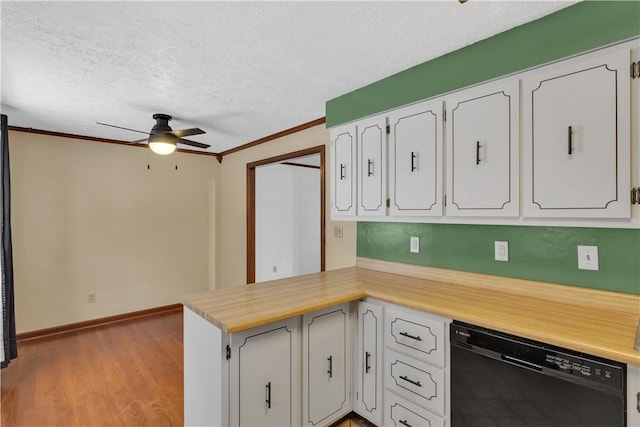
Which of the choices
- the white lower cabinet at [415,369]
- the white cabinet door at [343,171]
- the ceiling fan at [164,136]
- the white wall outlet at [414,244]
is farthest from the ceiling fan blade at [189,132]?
the white lower cabinet at [415,369]

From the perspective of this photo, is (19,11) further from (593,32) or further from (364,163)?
(593,32)

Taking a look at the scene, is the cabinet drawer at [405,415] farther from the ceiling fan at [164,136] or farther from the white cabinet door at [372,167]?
the ceiling fan at [164,136]

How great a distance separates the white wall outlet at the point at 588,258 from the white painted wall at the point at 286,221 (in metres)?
4.25

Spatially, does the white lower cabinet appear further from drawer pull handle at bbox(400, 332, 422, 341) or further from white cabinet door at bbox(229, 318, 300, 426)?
white cabinet door at bbox(229, 318, 300, 426)

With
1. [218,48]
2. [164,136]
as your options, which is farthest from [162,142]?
[218,48]

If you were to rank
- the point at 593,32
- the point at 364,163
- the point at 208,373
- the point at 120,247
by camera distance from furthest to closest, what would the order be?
the point at 120,247
the point at 364,163
the point at 208,373
the point at 593,32

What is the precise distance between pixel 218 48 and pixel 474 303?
1995mm

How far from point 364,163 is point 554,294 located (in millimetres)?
1386

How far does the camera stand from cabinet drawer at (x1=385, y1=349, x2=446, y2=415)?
157 centimetres

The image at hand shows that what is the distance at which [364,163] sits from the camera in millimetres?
2287

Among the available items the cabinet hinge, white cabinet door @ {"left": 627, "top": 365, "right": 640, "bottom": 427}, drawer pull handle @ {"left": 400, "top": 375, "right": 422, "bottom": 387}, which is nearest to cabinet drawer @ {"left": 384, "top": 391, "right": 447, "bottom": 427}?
drawer pull handle @ {"left": 400, "top": 375, "right": 422, "bottom": 387}

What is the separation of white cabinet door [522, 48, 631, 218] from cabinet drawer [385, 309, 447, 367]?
76 centimetres

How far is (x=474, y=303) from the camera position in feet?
5.22

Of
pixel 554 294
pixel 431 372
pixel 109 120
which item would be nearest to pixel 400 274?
pixel 431 372
